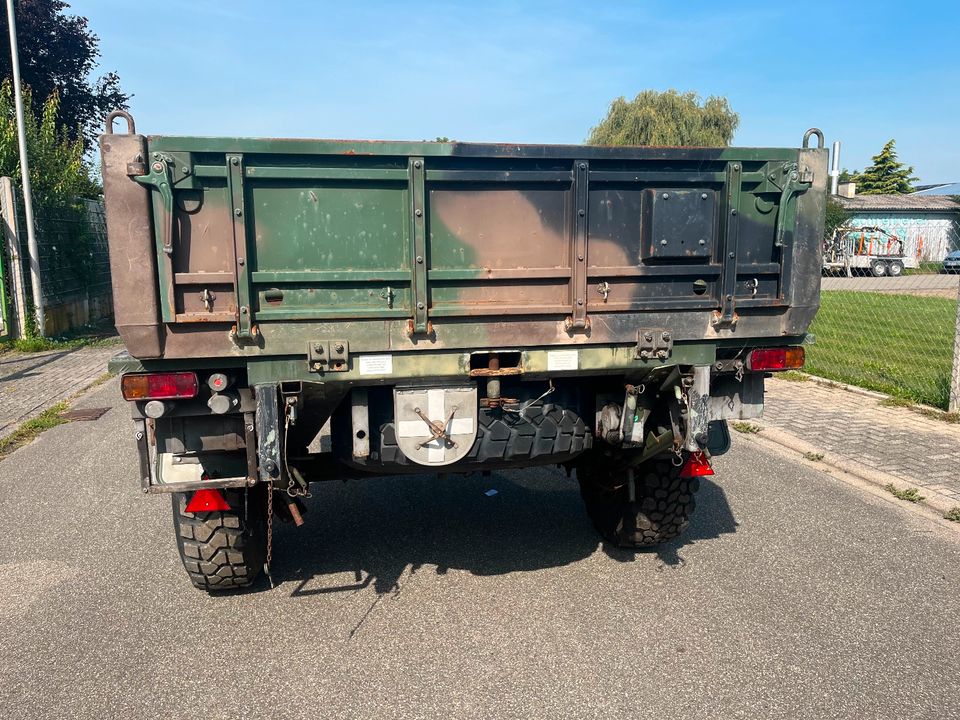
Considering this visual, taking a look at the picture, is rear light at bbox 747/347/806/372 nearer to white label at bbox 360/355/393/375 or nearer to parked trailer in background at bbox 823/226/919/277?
white label at bbox 360/355/393/375

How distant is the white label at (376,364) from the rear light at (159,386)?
28.4 inches

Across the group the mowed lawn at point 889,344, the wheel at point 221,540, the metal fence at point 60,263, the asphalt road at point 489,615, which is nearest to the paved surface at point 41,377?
the metal fence at point 60,263

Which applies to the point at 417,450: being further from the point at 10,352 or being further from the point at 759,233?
the point at 10,352

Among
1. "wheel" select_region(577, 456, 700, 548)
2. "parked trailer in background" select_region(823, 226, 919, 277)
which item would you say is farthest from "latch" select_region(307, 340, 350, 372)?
"parked trailer in background" select_region(823, 226, 919, 277)

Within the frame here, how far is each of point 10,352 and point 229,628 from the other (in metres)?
11.2

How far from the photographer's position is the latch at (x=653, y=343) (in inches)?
140

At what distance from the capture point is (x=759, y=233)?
3.66 meters

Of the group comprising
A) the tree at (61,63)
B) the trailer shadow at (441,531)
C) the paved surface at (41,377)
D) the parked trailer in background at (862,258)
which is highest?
the tree at (61,63)

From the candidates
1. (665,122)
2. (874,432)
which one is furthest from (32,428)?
(665,122)

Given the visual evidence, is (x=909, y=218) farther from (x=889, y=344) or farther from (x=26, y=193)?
(x=26, y=193)

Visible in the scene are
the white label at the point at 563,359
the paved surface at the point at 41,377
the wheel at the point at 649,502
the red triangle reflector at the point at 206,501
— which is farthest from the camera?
→ the paved surface at the point at 41,377

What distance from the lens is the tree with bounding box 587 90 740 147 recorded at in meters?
32.2

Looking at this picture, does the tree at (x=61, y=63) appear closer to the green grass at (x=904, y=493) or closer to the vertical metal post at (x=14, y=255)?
the vertical metal post at (x=14, y=255)

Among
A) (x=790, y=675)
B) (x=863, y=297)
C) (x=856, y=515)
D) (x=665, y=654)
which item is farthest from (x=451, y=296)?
(x=863, y=297)
